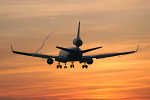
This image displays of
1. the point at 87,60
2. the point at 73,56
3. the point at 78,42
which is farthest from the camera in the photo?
the point at 87,60

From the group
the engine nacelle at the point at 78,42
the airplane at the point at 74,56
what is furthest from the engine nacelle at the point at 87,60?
the engine nacelle at the point at 78,42

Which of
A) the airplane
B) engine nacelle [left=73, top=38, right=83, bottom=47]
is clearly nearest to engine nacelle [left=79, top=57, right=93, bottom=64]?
the airplane

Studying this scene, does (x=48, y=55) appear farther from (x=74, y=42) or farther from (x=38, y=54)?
(x=74, y=42)

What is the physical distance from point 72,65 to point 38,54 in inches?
581

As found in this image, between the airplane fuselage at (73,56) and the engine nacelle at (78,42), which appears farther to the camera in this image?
the airplane fuselage at (73,56)

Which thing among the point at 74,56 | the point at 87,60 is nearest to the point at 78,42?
the point at 74,56

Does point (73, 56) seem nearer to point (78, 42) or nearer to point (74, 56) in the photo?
point (74, 56)

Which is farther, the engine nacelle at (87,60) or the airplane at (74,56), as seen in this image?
the engine nacelle at (87,60)

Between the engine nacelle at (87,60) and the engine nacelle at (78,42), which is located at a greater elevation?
the engine nacelle at (78,42)

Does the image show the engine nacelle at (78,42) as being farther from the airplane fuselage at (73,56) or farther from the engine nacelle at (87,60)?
the engine nacelle at (87,60)

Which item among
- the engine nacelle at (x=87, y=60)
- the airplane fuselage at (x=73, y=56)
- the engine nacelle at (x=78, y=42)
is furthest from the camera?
the engine nacelle at (x=87, y=60)

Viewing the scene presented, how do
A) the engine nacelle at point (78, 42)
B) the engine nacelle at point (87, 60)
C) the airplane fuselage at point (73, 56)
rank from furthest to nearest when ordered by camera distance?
the engine nacelle at point (87, 60)
the airplane fuselage at point (73, 56)
the engine nacelle at point (78, 42)

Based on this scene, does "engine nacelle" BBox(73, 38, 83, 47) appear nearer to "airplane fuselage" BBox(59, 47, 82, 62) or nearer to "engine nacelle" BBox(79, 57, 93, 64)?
"airplane fuselage" BBox(59, 47, 82, 62)

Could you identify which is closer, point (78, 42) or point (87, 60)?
point (78, 42)
